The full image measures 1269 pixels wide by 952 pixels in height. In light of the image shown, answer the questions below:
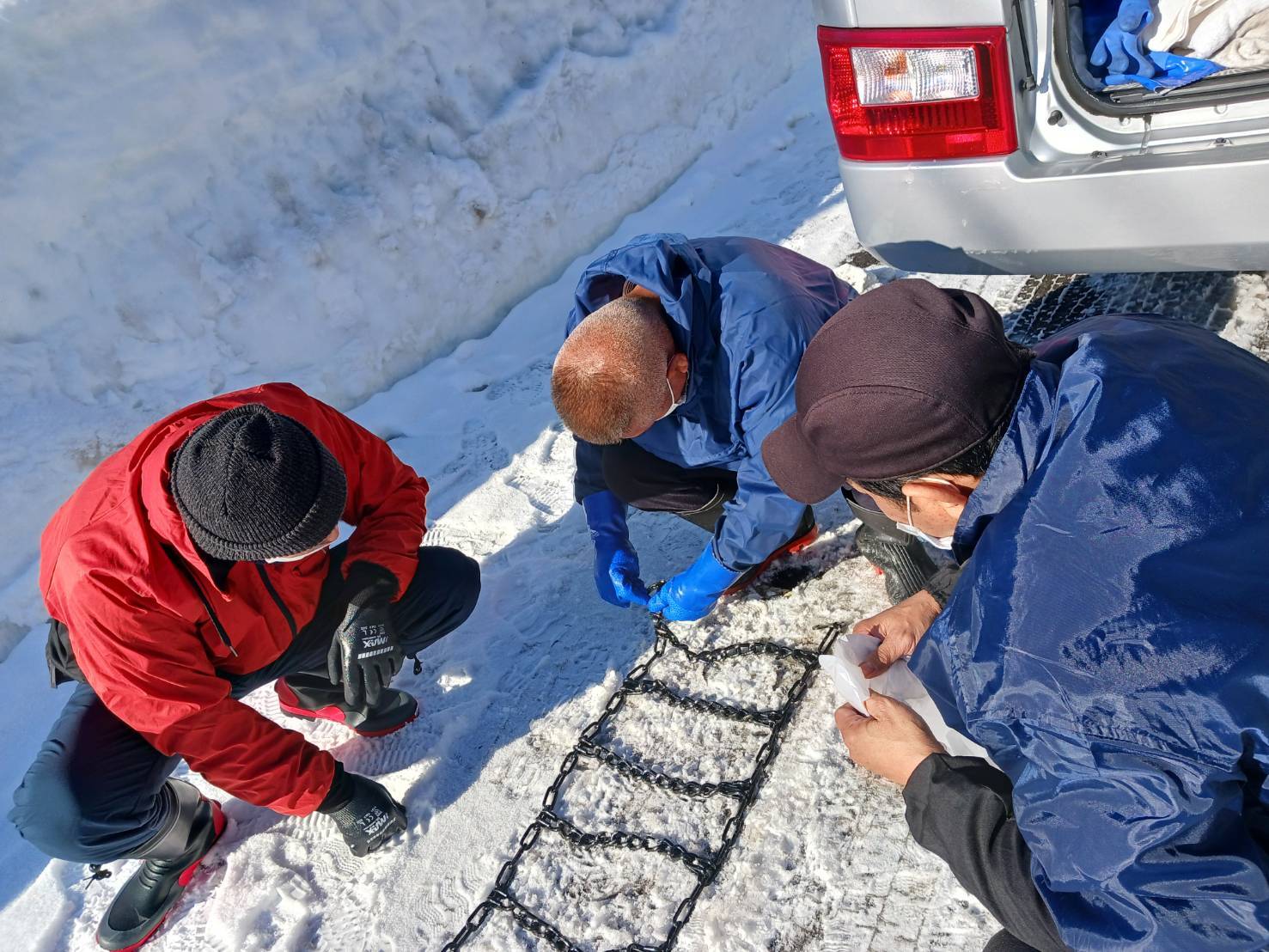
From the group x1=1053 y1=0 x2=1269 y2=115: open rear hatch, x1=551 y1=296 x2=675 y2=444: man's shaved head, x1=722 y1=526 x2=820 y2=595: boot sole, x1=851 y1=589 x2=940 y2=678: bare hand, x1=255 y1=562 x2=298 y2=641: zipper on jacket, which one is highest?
x1=1053 y1=0 x2=1269 y2=115: open rear hatch

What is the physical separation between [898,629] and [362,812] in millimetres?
1361

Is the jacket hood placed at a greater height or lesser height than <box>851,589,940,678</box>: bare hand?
greater

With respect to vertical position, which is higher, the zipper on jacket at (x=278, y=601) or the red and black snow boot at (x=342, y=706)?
the zipper on jacket at (x=278, y=601)

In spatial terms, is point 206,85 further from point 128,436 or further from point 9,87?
point 128,436

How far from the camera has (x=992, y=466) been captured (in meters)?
1.31

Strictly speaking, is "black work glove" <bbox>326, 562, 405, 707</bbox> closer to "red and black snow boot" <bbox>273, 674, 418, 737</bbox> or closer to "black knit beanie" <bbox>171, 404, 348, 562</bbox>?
"red and black snow boot" <bbox>273, 674, 418, 737</bbox>

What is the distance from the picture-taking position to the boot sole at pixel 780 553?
2.56 m

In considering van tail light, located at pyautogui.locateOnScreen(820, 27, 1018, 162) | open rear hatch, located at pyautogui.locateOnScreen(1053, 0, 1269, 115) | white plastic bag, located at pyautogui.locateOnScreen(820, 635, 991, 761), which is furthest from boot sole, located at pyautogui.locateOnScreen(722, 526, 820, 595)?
open rear hatch, located at pyautogui.locateOnScreen(1053, 0, 1269, 115)

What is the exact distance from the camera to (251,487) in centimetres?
172

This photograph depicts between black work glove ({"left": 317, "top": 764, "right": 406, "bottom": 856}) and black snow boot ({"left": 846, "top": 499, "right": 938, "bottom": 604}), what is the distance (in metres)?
1.39

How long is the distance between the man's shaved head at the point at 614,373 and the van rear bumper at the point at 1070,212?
0.73 m

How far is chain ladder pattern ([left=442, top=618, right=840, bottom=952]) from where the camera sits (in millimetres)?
1979

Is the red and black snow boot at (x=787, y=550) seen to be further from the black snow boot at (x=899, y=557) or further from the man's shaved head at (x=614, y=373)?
the man's shaved head at (x=614, y=373)

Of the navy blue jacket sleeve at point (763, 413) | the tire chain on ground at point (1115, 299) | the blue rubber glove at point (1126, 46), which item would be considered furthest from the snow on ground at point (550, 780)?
the blue rubber glove at point (1126, 46)
